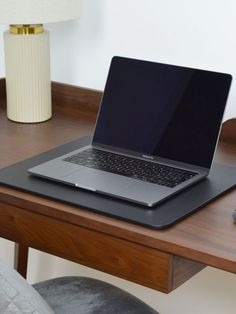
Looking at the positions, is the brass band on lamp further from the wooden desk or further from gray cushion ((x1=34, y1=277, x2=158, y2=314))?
gray cushion ((x1=34, y1=277, x2=158, y2=314))

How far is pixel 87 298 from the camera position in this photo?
1.41 metres

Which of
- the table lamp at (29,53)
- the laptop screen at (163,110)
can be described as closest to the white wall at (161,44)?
the table lamp at (29,53)

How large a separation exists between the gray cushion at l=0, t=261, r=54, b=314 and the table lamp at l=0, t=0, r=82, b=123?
76cm

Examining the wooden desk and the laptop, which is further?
the laptop

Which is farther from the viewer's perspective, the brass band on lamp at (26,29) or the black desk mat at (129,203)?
the brass band on lamp at (26,29)

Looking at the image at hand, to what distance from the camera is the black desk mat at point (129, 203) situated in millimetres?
1148

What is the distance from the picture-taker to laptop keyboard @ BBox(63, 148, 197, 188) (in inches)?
50.6

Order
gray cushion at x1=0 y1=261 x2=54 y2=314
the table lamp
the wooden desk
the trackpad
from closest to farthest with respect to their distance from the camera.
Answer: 1. gray cushion at x1=0 y1=261 x2=54 y2=314
2. the wooden desk
3. the trackpad
4. the table lamp

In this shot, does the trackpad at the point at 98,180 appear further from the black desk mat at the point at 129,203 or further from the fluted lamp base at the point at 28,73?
the fluted lamp base at the point at 28,73

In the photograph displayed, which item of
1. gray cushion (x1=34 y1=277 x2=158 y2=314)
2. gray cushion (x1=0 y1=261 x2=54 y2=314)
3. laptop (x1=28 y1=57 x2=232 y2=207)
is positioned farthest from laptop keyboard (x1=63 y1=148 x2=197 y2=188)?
gray cushion (x1=0 y1=261 x2=54 y2=314)

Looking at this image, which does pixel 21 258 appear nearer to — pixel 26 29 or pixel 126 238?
pixel 26 29

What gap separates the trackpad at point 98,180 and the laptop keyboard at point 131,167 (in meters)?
0.02

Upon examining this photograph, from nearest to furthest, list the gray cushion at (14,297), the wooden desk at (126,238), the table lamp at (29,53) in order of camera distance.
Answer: the gray cushion at (14,297), the wooden desk at (126,238), the table lamp at (29,53)

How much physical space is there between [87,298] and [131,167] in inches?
10.6
